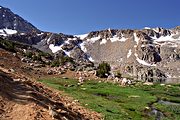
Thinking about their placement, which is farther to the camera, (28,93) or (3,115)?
(28,93)

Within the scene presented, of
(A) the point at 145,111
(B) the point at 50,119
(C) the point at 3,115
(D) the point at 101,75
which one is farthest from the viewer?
(D) the point at 101,75

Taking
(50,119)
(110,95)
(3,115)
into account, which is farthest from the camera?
(110,95)

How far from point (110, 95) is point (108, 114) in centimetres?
2427

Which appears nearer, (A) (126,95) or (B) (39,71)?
(A) (126,95)

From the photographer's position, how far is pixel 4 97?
28.7 meters

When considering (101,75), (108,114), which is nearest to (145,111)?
(108,114)

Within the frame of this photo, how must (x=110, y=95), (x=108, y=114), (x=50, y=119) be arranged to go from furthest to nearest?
(x=110, y=95)
(x=108, y=114)
(x=50, y=119)

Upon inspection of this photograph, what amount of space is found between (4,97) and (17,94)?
2.52m

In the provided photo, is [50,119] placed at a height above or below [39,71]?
below

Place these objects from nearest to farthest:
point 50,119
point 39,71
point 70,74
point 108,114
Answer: point 50,119 → point 108,114 → point 39,71 → point 70,74

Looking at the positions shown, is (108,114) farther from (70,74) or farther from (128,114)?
(70,74)

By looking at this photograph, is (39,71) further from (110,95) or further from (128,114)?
(128,114)

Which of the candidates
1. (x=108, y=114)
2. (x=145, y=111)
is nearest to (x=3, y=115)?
(x=108, y=114)

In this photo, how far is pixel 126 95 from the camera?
6538 cm
